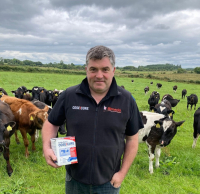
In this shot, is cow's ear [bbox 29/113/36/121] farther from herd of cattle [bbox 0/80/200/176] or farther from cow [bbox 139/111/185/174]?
cow [bbox 139/111/185/174]

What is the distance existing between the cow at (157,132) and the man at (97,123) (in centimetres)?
349

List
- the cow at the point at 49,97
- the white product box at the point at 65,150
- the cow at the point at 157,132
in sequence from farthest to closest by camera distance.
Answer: the cow at the point at 49,97, the cow at the point at 157,132, the white product box at the point at 65,150

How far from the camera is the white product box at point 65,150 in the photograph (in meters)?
1.98

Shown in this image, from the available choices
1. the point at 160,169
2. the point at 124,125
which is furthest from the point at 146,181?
the point at 124,125

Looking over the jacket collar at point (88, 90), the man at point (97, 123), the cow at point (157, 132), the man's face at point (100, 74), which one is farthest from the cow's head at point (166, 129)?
the man's face at point (100, 74)

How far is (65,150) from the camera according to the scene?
2012 millimetres

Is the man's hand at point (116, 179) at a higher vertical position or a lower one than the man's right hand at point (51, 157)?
lower

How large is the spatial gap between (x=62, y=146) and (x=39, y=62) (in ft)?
457

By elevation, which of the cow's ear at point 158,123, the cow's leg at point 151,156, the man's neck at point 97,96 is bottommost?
the cow's leg at point 151,156

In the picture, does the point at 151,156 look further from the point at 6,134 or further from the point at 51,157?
the point at 6,134

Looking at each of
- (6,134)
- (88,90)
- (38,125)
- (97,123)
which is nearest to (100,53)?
(88,90)

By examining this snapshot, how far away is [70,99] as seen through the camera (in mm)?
2170

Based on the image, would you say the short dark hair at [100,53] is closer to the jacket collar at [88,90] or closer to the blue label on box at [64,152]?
the jacket collar at [88,90]

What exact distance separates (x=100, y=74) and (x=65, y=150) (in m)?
0.95
